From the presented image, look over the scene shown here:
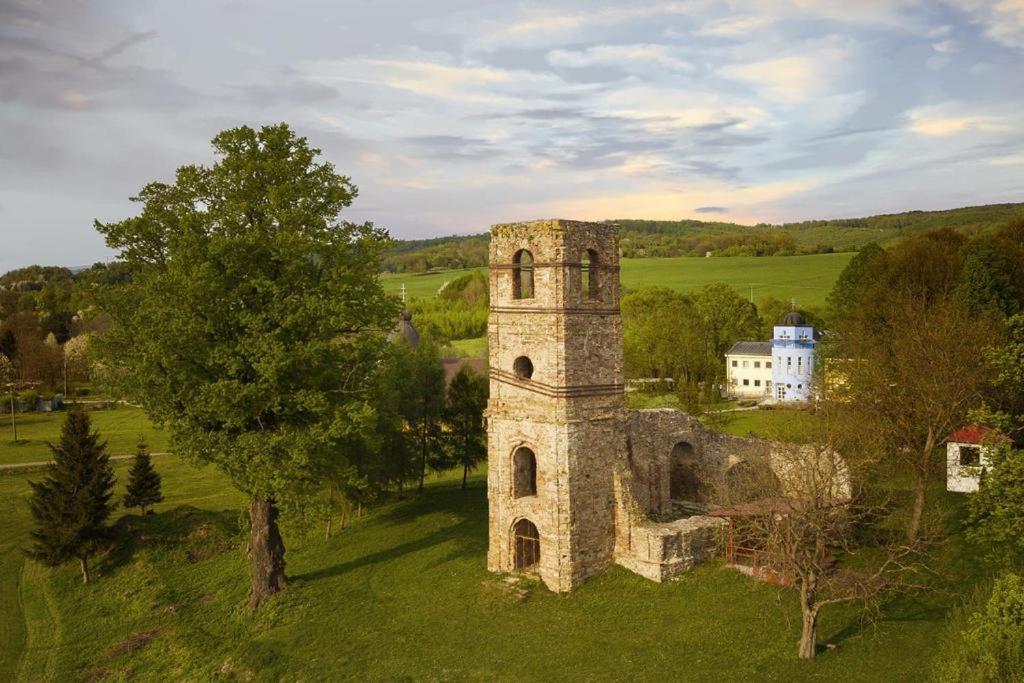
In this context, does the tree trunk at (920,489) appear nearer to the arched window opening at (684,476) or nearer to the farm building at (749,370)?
the arched window opening at (684,476)

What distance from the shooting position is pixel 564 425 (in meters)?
20.0

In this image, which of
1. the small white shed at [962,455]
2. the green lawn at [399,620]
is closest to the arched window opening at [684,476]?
the green lawn at [399,620]

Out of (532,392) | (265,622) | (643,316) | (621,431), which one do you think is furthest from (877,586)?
(643,316)

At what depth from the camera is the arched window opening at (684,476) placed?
84.5 feet

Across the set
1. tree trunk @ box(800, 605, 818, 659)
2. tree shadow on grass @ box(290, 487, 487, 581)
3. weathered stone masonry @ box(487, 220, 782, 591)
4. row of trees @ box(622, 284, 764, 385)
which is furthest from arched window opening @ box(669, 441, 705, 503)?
row of trees @ box(622, 284, 764, 385)

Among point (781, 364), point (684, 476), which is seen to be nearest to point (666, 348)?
point (781, 364)

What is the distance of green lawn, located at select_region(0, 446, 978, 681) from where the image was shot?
1641 cm

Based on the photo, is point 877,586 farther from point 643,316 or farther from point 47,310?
point 47,310

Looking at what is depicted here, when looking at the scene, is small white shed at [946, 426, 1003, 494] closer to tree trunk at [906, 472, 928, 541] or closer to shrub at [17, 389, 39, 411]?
tree trunk at [906, 472, 928, 541]

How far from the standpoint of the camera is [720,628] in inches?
682

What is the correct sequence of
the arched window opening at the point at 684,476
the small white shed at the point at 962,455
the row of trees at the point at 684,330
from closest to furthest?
the small white shed at the point at 962,455 → the arched window opening at the point at 684,476 → the row of trees at the point at 684,330

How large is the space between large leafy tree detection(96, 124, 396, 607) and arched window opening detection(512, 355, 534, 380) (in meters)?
3.87

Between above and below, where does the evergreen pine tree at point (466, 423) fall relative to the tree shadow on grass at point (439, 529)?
above

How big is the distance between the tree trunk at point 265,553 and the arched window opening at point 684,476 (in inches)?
486
